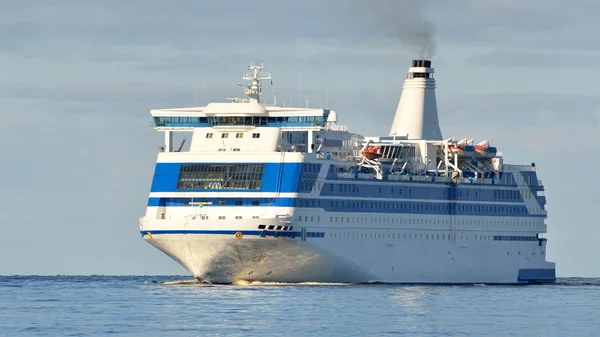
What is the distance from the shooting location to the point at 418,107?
120 meters

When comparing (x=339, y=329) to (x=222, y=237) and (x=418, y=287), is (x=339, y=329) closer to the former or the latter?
(x=222, y=237)

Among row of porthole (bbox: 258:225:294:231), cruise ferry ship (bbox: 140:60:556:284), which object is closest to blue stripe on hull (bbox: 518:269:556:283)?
cruise ferry ship (bbox: 140:60:556:284)

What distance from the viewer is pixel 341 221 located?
10412cm

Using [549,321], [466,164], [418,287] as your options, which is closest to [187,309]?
[549,321]

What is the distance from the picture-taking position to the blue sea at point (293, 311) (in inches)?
3029

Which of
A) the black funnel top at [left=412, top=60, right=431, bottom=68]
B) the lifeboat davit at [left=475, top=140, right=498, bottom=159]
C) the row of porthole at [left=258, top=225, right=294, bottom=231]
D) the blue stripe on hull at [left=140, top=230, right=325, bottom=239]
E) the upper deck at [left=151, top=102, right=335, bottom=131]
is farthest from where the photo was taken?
the black funnel top at [left=412, top=60, right=431, bottom=68]

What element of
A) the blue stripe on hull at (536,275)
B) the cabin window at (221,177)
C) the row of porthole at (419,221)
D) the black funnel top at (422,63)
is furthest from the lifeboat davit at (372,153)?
the blue stripe on hull at (536,275)

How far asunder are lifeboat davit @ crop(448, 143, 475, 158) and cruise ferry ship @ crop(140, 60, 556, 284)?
6cm

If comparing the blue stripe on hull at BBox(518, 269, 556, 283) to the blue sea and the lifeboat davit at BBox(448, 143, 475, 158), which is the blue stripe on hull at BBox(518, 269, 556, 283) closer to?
the lifeboat davit at BBox(448, 143, 475, 158)

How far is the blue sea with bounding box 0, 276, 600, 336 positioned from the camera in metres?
76.9

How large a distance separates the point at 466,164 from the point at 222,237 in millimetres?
25167

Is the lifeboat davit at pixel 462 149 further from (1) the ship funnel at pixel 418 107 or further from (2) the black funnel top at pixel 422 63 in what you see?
(2) the black funnel top at pixel 422 63

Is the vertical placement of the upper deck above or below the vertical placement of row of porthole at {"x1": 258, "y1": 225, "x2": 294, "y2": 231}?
above

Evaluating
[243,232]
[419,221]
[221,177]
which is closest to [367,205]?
[419,221]
